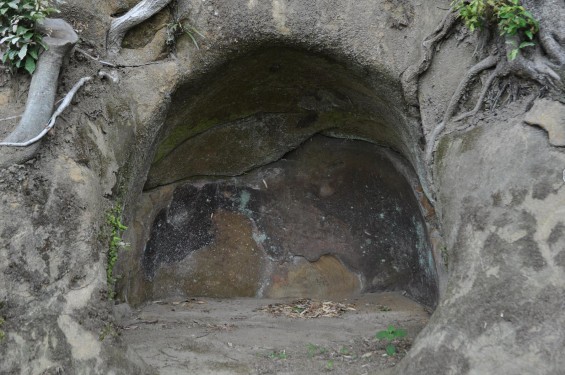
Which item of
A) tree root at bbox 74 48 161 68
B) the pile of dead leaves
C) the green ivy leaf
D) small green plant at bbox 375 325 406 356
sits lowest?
small green plant at bbox 375 325 406 356

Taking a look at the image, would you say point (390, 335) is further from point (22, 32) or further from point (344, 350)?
point (22, 32)

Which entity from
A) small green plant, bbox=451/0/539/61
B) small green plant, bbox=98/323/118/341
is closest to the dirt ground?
small green plant, bbox=98/323/118/341

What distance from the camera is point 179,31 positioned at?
3.40 metres

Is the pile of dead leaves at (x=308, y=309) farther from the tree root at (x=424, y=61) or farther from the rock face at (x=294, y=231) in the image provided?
the tree root at (x=424, y=61)

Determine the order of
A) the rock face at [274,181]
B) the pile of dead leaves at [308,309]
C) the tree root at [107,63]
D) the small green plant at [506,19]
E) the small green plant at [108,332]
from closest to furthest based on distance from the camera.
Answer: the rock face at [274,181] → the small green plant at [108,332] → the small green plant at [506,19] → the tree root at [107,63] → the pile of dead leaves at [308,309]

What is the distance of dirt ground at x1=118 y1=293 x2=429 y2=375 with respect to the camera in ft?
9.98

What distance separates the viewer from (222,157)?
14.8 ft

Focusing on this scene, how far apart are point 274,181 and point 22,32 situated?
2285 millimetres

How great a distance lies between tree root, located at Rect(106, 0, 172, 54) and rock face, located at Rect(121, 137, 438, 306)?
4.17 ft

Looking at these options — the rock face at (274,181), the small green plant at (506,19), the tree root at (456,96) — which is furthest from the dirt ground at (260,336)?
the small green plant at (506,19)

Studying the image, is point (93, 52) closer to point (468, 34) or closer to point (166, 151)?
point (166, 151)

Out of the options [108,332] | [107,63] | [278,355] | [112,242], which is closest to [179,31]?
[107,63]

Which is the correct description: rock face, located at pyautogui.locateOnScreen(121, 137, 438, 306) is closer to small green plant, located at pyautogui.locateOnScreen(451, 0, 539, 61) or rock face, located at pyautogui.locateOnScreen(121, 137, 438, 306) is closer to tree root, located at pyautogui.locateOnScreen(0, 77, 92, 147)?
tree root, located at pyautogui.locateOnScreen(0, 77, 92, 147)

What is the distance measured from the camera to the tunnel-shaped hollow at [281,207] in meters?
4.20
